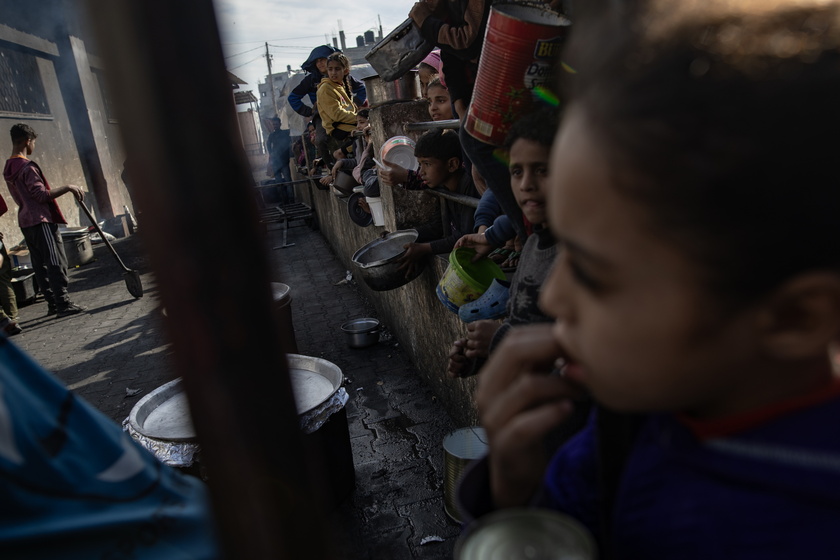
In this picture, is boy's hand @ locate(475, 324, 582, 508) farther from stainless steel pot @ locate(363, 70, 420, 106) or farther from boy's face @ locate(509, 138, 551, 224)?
stainless steel pot @ locate(363, 70, 420, 106)

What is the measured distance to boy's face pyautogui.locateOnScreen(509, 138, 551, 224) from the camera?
1.87 m

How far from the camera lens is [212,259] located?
0.61 meters

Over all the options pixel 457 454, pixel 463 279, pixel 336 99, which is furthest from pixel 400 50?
pixel 336 99

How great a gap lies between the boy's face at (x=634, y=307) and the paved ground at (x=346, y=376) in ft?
1.30

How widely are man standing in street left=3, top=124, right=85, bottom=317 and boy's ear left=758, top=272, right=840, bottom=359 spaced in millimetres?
9085

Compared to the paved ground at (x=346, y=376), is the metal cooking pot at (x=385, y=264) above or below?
above

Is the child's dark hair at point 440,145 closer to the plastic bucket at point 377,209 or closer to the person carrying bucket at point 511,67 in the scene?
the person carrying bucket at point 511,67

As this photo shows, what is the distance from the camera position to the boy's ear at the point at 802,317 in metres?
0.66

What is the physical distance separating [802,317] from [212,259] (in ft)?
2.31

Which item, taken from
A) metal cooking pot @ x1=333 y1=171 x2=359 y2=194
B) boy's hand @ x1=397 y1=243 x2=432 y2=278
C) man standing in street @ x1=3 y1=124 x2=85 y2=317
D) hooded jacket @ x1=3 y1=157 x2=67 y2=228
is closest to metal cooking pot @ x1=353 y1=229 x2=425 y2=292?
boy's hand @ x1=397 y1=243 x2=432 y2=278

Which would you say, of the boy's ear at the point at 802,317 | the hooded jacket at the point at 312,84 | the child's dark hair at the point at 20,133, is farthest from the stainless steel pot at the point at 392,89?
the child's dark hair at the point at 20,133

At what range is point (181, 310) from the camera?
62cm

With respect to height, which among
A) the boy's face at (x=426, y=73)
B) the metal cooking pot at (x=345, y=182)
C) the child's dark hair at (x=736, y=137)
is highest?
the boy's face at (x=426, y=73)

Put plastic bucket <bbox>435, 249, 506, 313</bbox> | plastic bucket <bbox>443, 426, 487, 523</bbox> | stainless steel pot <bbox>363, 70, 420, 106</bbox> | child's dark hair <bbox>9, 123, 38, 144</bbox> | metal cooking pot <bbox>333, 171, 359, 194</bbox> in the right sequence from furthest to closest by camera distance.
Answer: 1. child's dark hair <bbox>9, 123, 38, 144</bbox>
2. metal cooking pot <bbox>333, 171, 359, 194</bbox>
3. stainless steel pot <bbox>363, 70, 420, 106</bbox>
4. plastic bucket <bbox>443, 426, 487, 523</bbox>
5. plastic bucket <bbox>435, 249, 506, 313</bbox>
